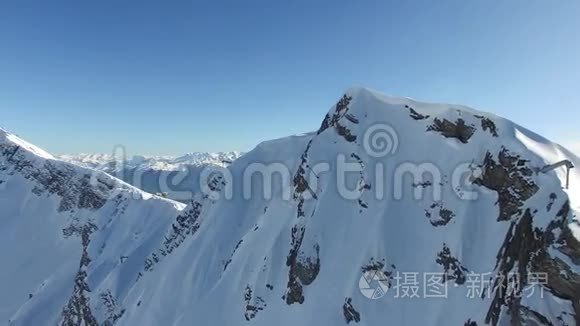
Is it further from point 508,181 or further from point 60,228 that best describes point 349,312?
point 60,228

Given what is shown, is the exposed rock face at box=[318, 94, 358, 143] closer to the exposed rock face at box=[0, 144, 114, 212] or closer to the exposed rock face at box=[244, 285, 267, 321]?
the exposed rock face at box=[244, 285, 267, 321]

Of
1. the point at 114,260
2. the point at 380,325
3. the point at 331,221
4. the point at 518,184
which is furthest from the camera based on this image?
the point at 114,260

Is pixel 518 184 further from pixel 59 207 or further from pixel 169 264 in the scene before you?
pixel 59 207

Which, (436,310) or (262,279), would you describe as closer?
(436,310)

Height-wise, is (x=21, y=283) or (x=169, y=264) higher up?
(x=169, y=264)

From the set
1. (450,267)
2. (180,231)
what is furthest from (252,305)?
(180,231)

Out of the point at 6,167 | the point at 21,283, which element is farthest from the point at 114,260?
the point at 6,167

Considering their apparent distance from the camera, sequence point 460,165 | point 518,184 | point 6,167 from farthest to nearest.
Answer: point 6,167, point 460,165, point 518,184

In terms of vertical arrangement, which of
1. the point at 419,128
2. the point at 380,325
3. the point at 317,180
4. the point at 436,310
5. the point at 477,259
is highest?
the point at 419,128
